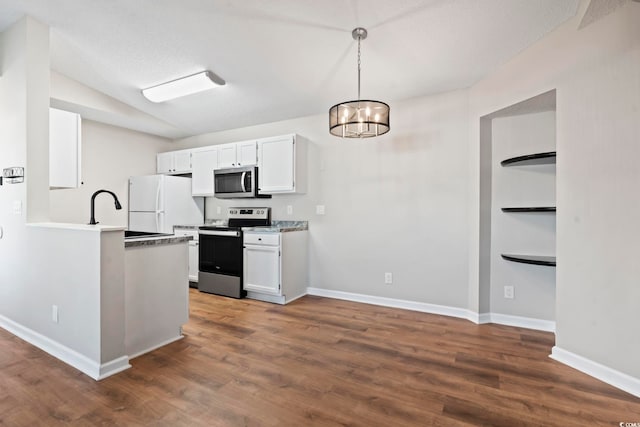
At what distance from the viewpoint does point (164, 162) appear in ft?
16.5

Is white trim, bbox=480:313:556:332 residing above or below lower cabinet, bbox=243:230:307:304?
below

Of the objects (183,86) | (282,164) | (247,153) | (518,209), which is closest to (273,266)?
(282,164)

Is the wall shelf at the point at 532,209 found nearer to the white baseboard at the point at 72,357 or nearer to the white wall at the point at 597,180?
the white wall at the point at 597,180

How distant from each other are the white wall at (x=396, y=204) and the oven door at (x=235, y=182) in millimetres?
542

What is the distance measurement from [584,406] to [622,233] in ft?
3.54

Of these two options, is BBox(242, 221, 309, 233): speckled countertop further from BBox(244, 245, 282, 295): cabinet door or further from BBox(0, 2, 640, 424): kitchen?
BBox(244, 245, 282, 295): cabinet door

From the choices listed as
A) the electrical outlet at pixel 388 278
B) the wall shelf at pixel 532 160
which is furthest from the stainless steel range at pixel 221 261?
the wall shelf at pixel 532 160

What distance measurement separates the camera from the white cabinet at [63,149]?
290 cm

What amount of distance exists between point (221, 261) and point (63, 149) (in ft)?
6.54

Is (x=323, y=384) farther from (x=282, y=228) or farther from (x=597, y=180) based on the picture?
(x=597, y=180)

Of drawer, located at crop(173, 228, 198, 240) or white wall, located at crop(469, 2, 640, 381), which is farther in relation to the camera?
drawer, located at crop(173, 228, 198, 240)

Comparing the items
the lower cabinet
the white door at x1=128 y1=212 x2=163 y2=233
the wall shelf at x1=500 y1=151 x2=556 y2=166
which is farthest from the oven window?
the wall shelf at x1=500 y1=151 x2=556 y2=166

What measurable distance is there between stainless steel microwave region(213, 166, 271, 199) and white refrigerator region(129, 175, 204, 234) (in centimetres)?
67

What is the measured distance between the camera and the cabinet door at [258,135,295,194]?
3861 millimetres
